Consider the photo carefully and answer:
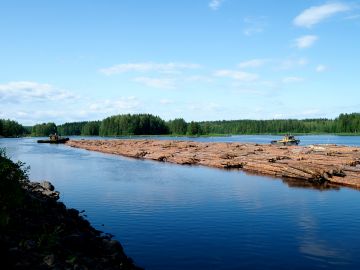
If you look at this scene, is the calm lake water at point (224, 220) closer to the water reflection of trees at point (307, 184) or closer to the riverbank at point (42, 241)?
the water reflection of trees at point (307, 184)

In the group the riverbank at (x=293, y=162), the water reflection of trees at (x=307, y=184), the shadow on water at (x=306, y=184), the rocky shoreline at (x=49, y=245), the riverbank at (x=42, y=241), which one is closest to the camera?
the rocky shoreline at (x=49, y=245)

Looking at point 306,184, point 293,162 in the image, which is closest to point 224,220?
point 306,184

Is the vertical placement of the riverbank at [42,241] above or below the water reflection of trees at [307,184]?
above

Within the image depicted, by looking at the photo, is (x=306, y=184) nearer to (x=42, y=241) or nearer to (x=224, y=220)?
(x=224, y=220)

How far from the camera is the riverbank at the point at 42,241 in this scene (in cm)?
1423

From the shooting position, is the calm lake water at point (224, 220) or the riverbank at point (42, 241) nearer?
the riverbank at point (42, 241)

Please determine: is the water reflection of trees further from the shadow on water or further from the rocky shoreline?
the rocky shoreline

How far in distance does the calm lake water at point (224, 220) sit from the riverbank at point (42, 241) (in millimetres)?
2291

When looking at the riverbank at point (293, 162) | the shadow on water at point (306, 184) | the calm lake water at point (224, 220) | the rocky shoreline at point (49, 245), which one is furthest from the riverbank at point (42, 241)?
the riverbank at point (293, 162)

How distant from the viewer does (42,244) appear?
16438 mm

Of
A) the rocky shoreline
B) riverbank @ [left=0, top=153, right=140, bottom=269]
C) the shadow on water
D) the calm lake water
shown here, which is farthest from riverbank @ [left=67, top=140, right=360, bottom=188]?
the rocky shoreline

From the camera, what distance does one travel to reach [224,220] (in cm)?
2783

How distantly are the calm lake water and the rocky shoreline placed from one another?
2.11 meters

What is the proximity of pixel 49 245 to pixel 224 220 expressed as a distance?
47.8 ft
